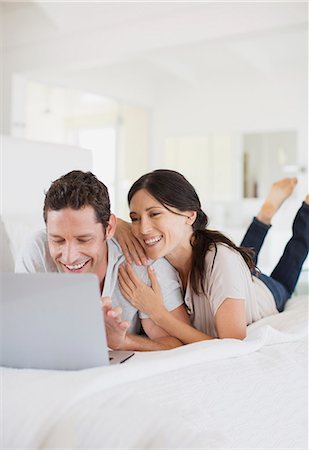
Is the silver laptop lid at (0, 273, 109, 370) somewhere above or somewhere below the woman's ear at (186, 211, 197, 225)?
Answer: below

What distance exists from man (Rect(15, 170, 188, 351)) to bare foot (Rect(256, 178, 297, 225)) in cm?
105

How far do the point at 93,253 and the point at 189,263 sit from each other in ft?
1.42

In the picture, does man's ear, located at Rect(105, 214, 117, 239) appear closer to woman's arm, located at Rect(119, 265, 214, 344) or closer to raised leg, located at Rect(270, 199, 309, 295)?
woman's arm, located at Rect(119, 265, 214, 344)

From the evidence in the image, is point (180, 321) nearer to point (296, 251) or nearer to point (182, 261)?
point (182, 261)

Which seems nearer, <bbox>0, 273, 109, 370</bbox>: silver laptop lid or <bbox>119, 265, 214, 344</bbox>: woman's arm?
<bbox>0, 273, 109, 370</bbox>: silver laptop lid

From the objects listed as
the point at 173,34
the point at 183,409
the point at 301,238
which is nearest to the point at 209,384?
the point at 183,409

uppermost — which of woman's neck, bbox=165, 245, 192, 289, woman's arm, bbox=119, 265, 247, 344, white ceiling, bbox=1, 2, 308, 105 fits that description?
white ceiling, bbox=1, 2, 308, 105

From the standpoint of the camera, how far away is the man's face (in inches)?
66.4

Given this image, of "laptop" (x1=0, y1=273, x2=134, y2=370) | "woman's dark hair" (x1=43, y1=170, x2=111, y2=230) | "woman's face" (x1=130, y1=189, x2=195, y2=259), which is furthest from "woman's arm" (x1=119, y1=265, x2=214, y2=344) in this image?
"laptop" (x1=0, y1=273, x2=134, y2=370)

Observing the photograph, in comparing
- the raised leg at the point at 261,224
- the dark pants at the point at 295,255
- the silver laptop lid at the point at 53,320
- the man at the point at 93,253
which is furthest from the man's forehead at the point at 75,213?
the raised leg at the point at 261,224

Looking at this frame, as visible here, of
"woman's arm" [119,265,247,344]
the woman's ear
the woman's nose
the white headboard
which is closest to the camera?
"woman's arm" [119,265,247,344]

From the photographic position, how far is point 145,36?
4.25m

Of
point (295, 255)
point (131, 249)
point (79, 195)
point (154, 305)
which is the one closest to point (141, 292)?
point (154, 305)

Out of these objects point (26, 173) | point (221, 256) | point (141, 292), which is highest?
point (26, 173)
